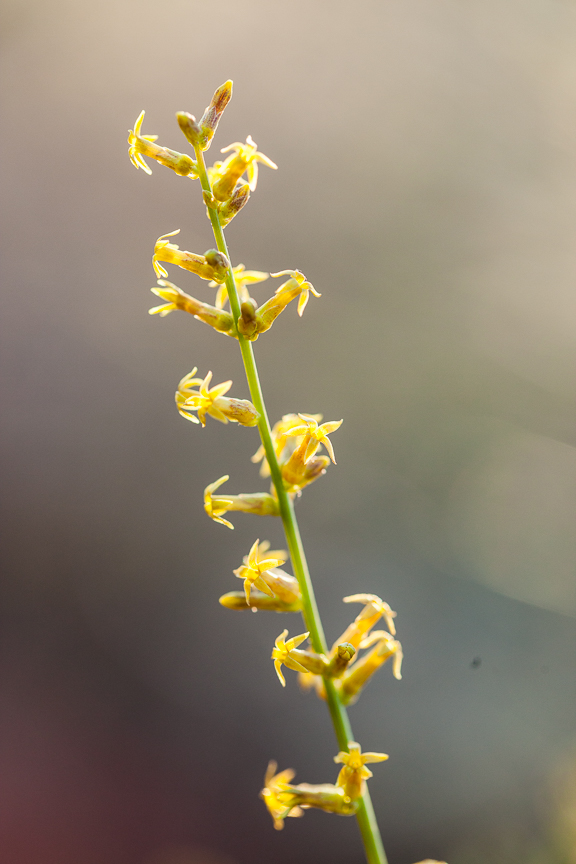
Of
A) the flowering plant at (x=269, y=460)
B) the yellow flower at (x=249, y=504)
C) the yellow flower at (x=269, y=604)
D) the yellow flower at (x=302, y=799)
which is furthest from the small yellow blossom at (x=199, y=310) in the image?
the yellow flower at (x=302, y=799)

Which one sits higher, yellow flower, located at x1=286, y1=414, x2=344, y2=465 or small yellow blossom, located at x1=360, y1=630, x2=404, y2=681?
yellow flower, located at x1=286, y1=414, x2=344, y2=465

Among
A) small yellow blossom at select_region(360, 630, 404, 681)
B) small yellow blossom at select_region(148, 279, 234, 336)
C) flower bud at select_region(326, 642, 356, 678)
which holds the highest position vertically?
small yellow blossom at select_region(148, 279, 234, 336)

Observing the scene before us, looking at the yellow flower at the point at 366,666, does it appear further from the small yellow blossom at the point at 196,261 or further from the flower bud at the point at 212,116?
the flower bud at the point at 212,116

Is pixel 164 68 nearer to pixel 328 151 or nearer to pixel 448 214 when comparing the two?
pixel 328 151

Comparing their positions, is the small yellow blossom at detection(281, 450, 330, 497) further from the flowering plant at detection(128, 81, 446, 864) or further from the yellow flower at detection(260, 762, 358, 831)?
the yellow flower at detection(260, 762, 358, 831)

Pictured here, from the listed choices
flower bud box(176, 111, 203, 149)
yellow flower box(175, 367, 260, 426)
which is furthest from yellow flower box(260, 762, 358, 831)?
flower bud box(176, 111, 203, 149)

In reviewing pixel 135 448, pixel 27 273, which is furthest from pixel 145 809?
pixel 27 273
